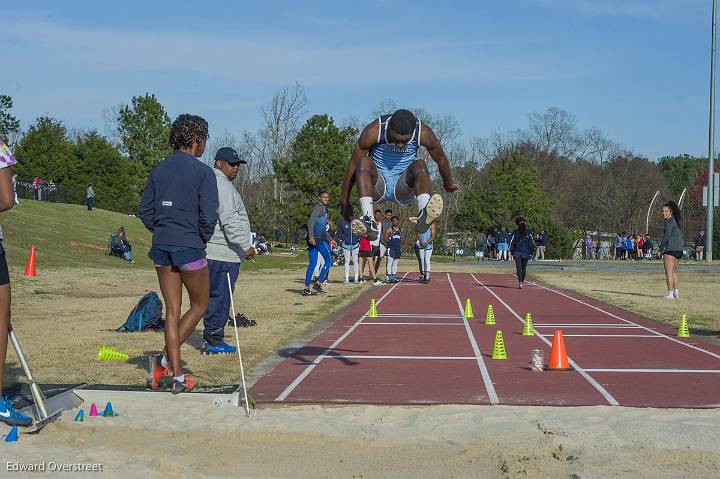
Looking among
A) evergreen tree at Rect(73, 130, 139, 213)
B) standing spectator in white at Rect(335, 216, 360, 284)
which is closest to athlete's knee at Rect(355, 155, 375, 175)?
standing spectator in white at Rect(335, 216, 360, 284)

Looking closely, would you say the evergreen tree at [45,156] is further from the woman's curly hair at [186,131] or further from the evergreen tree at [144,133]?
the woman's curly hair at [186,131]

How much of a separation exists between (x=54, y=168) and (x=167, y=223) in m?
73.0

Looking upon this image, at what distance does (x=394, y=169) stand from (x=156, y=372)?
14.0 feet

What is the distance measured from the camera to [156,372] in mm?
7312

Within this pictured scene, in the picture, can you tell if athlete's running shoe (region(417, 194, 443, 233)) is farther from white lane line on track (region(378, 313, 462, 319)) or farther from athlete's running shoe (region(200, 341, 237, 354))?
white lane line on track (region(378, 313, 462, 319))

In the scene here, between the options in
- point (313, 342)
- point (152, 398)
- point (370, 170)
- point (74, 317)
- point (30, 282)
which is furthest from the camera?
point (30, 282)

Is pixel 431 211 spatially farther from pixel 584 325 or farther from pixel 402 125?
pixel 584 325

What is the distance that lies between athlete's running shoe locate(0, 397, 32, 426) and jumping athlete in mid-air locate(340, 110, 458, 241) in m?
4.98

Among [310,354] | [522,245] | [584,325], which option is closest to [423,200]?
[310,354]

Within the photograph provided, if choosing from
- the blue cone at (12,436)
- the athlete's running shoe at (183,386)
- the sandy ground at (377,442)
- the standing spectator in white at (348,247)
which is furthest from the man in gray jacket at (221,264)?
the standing spectator in white at (348,247)

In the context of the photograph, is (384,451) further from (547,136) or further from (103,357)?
(547,136)

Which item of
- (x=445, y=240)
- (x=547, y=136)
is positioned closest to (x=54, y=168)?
(x=445, y=240)

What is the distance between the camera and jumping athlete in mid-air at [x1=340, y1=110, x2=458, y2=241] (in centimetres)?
999

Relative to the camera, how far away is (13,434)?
5898mm
